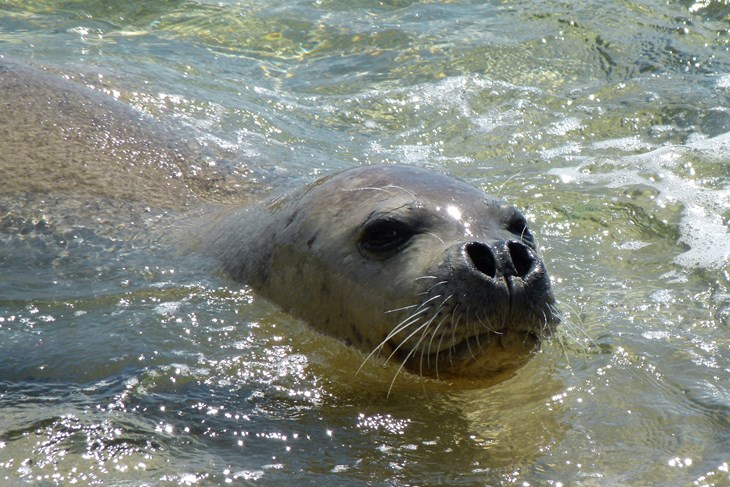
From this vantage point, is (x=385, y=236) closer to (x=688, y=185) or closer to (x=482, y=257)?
(x=482, y=257)

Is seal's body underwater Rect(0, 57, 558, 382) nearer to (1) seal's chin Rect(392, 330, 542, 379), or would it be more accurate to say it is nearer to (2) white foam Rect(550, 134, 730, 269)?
(1) seal's chin Rect(392, 330, 542, 379)

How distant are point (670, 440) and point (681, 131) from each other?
4193 mm

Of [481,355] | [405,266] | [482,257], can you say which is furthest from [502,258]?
[405,266]

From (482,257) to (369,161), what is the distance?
3301 millimetres

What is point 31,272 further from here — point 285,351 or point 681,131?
point 681,131

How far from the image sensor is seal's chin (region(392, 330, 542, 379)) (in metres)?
3.60

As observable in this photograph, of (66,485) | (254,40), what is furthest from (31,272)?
(254,40)

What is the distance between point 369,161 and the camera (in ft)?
22.4

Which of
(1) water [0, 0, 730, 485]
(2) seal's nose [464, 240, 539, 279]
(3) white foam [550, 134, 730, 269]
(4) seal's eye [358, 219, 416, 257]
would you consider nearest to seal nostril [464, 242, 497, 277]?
(2) seal's nose [464, 240, 539, 279]

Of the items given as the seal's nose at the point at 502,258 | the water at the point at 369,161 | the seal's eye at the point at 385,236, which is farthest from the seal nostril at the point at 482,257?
the water at the point at 369,161

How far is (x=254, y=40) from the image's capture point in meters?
8.96

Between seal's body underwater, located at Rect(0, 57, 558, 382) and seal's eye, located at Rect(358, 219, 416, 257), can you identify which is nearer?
seal's body underwater, located at Rect(0, 57, 558, 382)

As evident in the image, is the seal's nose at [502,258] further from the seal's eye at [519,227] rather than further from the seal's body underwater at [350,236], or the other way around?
the seal's eye at [519,227]

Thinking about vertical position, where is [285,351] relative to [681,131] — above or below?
below
